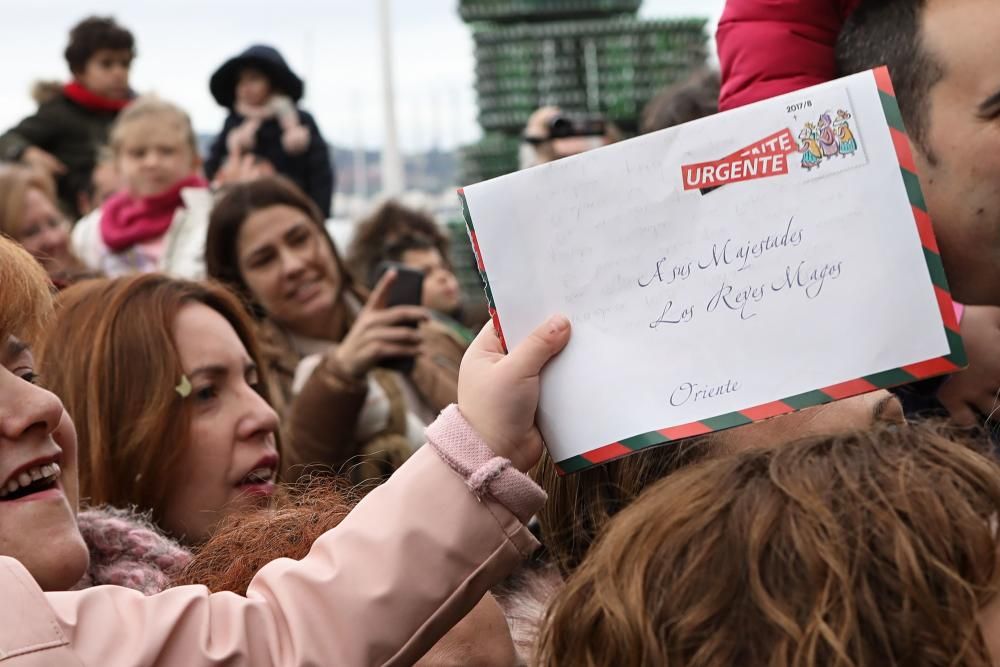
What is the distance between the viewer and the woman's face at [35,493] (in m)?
1.75

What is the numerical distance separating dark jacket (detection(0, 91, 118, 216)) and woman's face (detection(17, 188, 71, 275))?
153cm

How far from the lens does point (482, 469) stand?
4.91ft

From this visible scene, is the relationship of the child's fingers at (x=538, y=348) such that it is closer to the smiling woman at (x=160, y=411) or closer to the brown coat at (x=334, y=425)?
the smiling woman at (x=160, y=411)

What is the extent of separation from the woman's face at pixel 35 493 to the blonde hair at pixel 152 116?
371 cm

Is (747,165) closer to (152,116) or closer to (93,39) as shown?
(152,116)

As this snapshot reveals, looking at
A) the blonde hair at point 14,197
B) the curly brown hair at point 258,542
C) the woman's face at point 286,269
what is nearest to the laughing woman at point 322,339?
the woman's face at point 286,269

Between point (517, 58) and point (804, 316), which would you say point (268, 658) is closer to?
point (804, 316)

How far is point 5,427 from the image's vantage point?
5.83 ft

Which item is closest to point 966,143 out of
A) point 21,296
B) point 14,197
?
point 21,296

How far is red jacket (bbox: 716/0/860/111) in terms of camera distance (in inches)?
88.5

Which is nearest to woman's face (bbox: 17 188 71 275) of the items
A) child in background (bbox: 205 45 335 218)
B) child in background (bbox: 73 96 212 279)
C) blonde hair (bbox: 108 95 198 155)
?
child in background (bbox: 73 96 212 279)

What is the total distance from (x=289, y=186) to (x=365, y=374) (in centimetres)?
91

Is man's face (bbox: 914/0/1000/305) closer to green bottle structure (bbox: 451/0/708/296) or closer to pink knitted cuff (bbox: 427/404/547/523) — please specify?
pink knitted cuff (bbox: 427/404/547/523)

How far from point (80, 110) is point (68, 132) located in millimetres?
140
